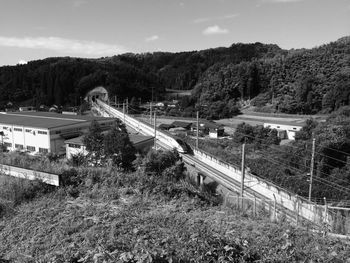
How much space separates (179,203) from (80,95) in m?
53.2

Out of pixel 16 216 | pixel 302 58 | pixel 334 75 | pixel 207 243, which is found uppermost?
pixel 302 58

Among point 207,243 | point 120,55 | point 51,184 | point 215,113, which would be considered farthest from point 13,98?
point 207,243

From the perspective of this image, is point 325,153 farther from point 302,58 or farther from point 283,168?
point 302,58

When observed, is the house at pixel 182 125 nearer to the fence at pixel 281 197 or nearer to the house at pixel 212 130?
the house at pixel 212 130

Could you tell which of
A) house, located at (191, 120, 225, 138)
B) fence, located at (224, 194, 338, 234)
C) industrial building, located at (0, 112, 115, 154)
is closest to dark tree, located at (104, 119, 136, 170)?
fence, located at (224, 194, 338, 234)

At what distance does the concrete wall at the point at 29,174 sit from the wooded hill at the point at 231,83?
36059 mm

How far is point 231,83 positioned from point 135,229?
50.0 metres

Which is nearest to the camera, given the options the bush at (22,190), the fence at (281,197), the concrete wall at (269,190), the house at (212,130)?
the bush at (22,190)

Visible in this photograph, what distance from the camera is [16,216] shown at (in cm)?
511

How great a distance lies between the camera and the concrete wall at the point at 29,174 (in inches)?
235

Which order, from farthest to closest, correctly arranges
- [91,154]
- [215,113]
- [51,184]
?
[215,113] < [91,154] < [51,184]

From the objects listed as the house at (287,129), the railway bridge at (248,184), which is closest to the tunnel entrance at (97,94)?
the house at (287,129)

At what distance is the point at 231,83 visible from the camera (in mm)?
52094

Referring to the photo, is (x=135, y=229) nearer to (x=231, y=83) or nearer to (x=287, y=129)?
(x=287, y=129)
